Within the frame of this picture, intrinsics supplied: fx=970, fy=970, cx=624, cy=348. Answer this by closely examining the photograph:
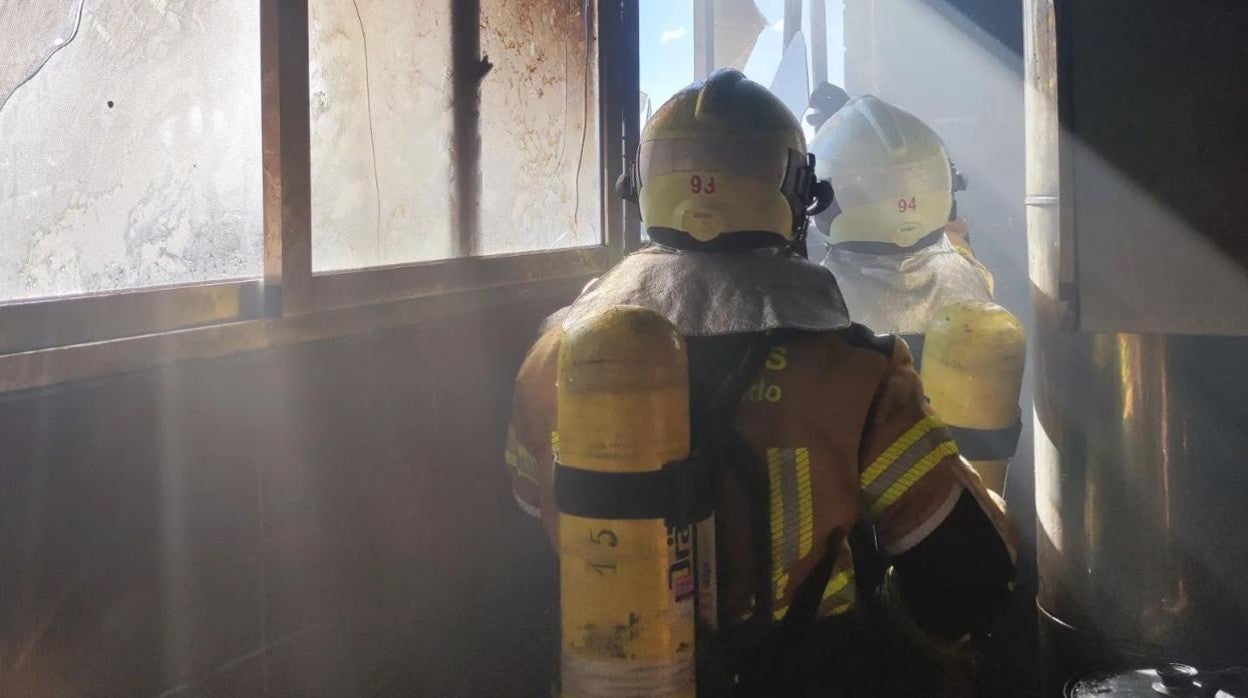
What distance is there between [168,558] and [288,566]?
0.30 m

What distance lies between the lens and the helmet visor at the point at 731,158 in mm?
1933

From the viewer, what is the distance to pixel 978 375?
2867mm

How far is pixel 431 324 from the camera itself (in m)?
2.32

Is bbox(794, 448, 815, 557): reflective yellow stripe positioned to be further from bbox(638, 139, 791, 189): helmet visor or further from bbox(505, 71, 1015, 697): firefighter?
bbox(638, 139, 791, 189): helmet visor

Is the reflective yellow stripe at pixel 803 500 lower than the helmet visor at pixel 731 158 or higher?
lower

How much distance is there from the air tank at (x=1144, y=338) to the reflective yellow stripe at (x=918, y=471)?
721mm

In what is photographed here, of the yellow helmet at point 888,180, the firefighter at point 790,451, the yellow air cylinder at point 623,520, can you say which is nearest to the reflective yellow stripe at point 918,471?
the firefighter at point 790,451

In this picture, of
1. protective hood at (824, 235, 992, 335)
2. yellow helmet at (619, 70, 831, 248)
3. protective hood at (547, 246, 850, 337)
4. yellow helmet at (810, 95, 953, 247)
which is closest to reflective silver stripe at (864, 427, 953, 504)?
protective hood at (547, 246, 850, 337)

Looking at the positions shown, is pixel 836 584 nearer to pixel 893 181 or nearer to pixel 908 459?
pixel 908 459

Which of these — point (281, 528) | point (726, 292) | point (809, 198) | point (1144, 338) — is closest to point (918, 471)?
point (726, 292)

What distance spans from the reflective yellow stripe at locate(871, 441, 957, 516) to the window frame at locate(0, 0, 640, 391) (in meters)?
1.12

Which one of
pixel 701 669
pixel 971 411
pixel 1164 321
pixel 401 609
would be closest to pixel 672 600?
pixel 701 669

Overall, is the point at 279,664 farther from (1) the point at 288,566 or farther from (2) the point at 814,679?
(2) the point at 814,679

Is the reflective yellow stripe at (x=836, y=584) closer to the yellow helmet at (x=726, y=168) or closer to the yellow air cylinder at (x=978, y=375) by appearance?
the yellow helmet at (x=726, y=168)
